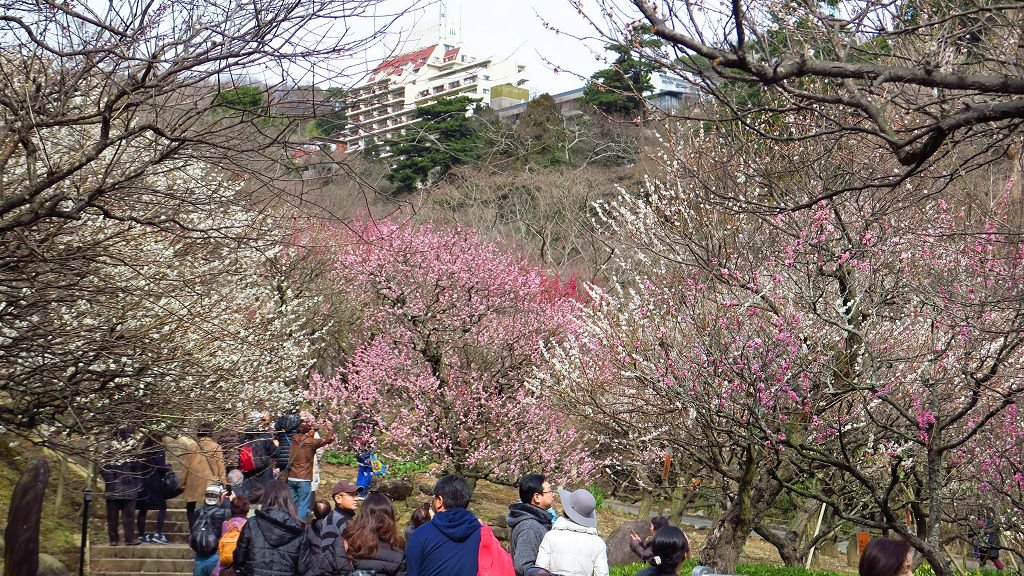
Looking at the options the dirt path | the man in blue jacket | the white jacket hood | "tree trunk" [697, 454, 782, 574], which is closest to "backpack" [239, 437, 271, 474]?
the dirt path

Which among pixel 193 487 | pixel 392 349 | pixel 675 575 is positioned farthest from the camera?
pixel 392 349

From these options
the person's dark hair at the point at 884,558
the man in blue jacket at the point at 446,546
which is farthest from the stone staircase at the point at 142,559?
the person's dark hair at the point at 884,558

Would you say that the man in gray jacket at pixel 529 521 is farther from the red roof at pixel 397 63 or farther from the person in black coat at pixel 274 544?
the red roof at pixel 397 63

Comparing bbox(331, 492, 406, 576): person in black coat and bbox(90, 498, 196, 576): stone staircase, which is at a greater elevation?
bbox(331, 492, 406, 576): person in black coat

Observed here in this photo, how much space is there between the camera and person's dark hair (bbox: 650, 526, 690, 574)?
15.3 feet

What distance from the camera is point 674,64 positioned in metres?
5.02

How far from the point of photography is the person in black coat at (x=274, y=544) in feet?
19.6

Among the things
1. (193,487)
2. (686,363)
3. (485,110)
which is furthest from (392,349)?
(485,110)

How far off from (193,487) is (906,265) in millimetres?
8225

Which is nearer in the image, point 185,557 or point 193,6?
point 193,6

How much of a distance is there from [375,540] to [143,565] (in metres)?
5.56

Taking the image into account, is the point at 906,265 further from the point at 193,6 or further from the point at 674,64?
the point at 193,6

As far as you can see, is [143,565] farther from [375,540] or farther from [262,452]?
[375,540]

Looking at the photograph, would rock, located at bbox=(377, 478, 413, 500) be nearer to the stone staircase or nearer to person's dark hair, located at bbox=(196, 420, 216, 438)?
the stone staircase
